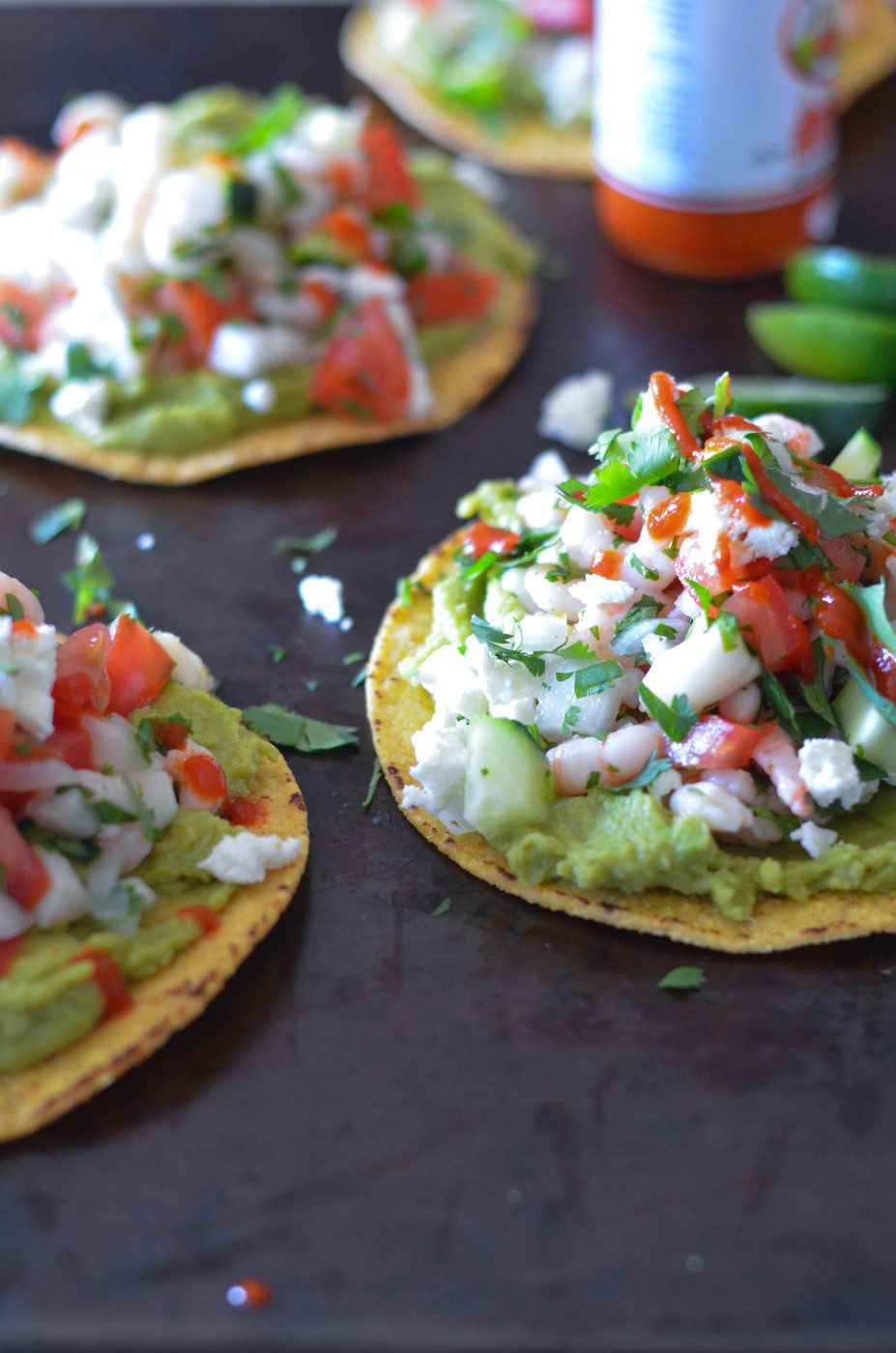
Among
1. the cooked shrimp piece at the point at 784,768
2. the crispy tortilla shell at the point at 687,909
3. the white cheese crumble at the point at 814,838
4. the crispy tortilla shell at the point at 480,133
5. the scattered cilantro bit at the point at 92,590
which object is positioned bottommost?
the scattered cilantro bit at the point at 92,590

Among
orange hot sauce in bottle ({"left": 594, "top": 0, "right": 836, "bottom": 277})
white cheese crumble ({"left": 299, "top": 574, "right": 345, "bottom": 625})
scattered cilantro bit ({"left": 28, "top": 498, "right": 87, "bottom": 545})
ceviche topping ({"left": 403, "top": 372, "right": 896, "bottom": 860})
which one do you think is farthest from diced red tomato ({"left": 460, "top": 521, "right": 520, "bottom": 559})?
orange hot sauce in bottle ({"left": 594, "top": 0, "right": 836, "bottom": 277})

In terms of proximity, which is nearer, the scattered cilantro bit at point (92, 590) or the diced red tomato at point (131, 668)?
the diced red tomato at point (131, 668)

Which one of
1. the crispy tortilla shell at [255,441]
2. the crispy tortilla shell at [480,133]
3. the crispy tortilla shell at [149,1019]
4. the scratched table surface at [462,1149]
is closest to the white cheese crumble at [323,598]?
the scratched table surface at [462,1149]

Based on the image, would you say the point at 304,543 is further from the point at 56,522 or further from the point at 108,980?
the point at 108,980

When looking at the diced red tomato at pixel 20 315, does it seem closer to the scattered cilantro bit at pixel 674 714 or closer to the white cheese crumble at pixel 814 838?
the scattered cilantro bit at pixel 674 714

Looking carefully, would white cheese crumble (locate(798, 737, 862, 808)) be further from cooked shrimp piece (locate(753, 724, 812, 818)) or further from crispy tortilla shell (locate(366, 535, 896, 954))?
crispy tortilla shell (locate(366, 535, 896, 954))

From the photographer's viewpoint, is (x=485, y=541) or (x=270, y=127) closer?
(x=485, y=541)

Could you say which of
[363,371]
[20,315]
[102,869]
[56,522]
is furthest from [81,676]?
[20,315]
